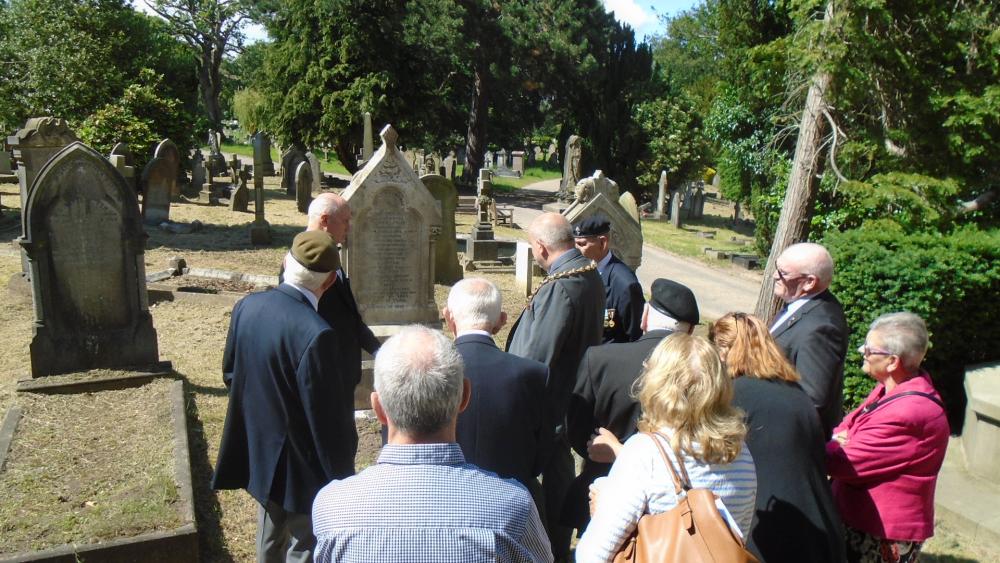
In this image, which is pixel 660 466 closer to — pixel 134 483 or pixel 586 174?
pixel 134 483

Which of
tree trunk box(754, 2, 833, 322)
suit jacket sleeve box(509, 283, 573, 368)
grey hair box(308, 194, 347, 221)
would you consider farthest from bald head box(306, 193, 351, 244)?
tree trunk box(754, 2, 833, 322)

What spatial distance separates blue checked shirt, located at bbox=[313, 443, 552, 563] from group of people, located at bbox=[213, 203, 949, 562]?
0.09 ft

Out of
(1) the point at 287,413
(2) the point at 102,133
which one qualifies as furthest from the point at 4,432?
(2) the point at 102,133

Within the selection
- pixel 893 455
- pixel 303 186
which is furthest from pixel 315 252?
pixel 303 186

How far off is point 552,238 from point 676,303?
38.0 inches

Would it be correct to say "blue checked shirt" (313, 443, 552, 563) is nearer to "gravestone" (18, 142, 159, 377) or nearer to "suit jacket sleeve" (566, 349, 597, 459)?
"suit jacket sleeve" (566, 349, 597, 459)

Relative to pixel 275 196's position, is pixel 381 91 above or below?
above

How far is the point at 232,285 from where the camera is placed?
35.7 ft

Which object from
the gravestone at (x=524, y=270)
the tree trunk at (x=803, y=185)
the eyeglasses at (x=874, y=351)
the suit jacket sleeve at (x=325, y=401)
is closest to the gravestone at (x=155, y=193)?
the gravestone at (x=524, y=270)

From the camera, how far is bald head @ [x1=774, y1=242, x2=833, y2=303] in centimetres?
401

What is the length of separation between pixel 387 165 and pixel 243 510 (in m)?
3.87

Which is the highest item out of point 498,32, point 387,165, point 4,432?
point 498,32

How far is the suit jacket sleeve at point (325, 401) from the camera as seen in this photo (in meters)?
3.13

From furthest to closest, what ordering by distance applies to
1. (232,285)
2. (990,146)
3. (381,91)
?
(381,91) → (232,285) → (990,146)
